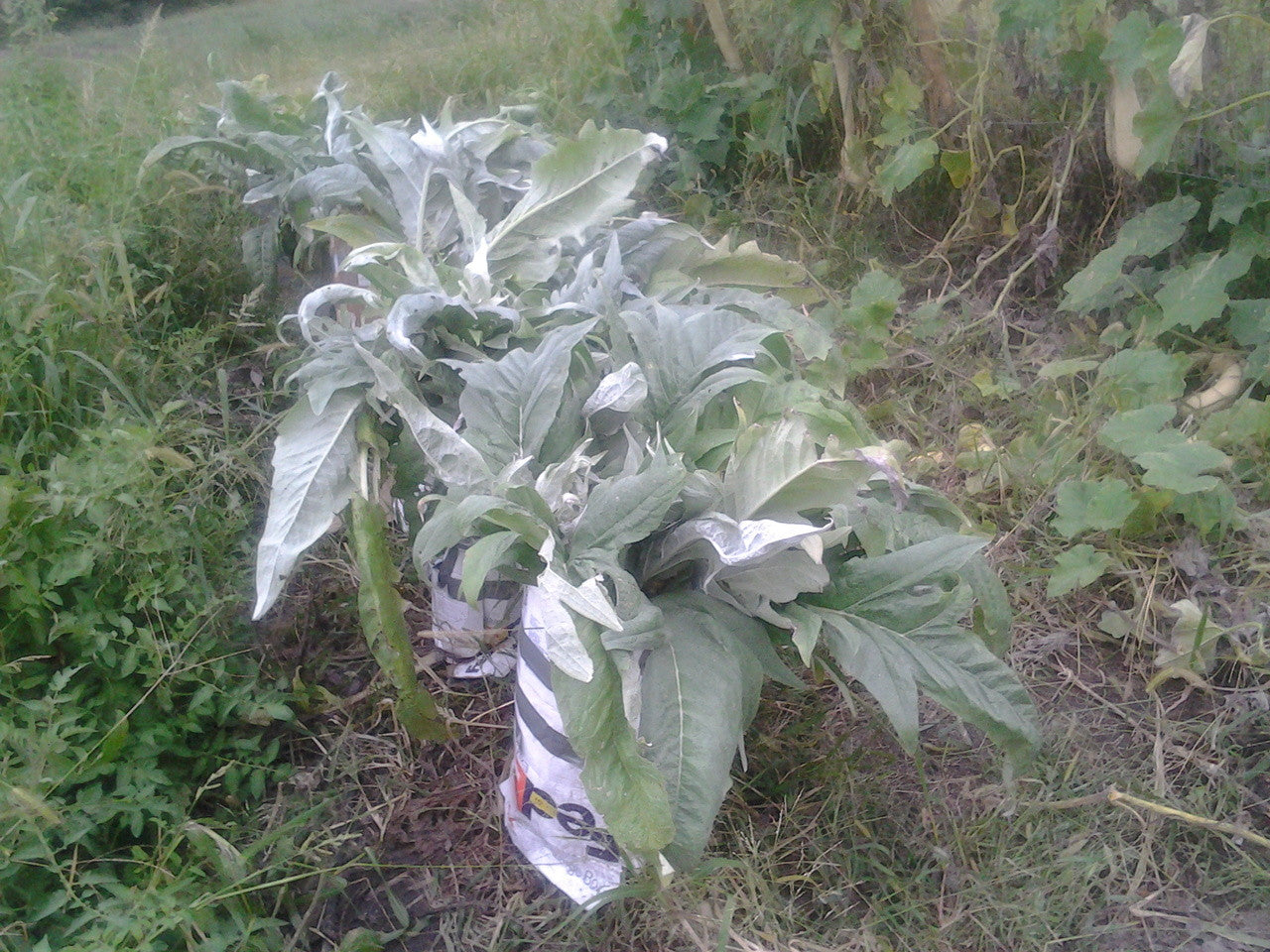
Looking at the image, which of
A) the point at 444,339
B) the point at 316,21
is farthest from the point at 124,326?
the point at 316,21

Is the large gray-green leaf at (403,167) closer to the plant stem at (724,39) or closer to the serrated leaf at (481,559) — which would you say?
the serrated leaf at (481,559)

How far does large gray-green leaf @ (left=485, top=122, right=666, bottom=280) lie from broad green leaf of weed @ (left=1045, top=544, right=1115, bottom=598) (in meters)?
1.02

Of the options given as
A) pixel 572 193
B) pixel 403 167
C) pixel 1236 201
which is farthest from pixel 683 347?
pixel 1236 201

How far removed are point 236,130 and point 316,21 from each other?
73 centimetres

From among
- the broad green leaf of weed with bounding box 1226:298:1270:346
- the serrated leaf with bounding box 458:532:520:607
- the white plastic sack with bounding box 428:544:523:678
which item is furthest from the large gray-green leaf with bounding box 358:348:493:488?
the broad green leaf of weed with bounding box 1226:298:1270:346

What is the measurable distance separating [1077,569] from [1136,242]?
88cm

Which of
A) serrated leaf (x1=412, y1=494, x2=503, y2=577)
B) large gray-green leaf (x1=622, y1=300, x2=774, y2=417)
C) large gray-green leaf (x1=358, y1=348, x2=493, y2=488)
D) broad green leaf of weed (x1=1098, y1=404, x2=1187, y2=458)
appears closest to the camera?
serrated leaf (x1=412, y1=494, x2=503, y2=577)

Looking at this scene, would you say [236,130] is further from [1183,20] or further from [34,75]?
[1183,20]

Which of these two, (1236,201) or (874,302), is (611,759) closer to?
(874,302)

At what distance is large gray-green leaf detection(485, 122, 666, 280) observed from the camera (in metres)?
1.66

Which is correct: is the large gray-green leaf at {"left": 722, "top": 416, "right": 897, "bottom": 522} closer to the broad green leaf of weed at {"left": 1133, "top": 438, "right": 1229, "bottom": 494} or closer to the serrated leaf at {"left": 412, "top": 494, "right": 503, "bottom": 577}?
the serrated leaf at {"left": 412, "top": 494, "right": 503, "bottom": 577}

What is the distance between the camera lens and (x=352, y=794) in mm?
1468

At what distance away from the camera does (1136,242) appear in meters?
2.08

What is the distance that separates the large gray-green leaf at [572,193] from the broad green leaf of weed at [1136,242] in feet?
3.50
